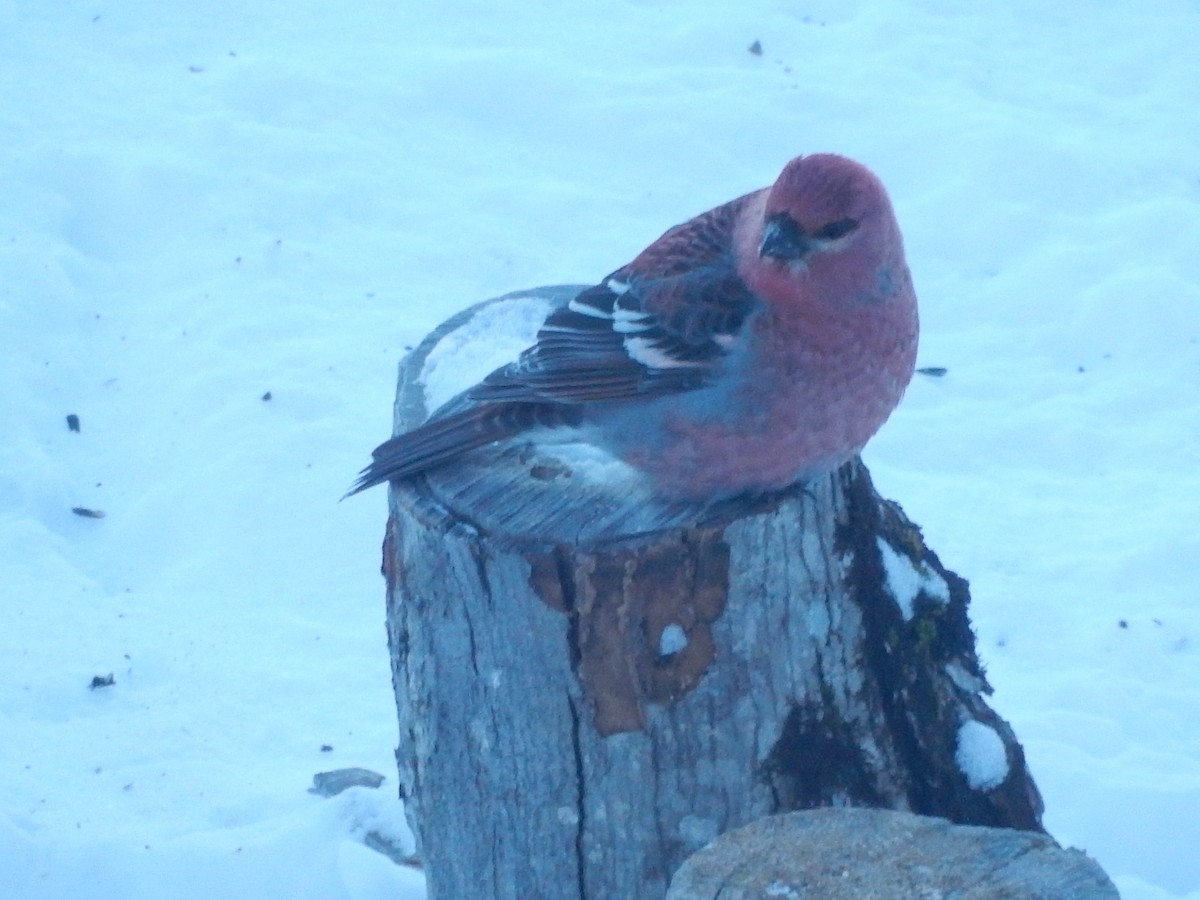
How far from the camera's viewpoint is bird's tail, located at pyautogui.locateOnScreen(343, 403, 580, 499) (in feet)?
10.0

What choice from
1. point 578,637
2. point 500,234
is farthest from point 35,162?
point 578,637

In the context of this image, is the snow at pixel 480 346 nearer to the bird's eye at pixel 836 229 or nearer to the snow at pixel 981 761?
the bird's eye at pixel 836 229

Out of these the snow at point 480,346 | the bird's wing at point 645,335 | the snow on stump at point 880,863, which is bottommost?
the snow on stump at point 880,863

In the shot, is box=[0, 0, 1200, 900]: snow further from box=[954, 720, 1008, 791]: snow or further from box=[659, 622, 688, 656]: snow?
box=[659, 622, 688, 656]: snow

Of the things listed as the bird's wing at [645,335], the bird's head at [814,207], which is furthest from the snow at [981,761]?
the bird's head at [814,207]

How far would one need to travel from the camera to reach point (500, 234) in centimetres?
665

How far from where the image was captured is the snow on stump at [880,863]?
2.27 m

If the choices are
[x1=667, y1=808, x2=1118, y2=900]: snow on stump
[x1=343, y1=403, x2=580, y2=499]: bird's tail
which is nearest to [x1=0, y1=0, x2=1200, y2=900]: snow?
[x1=343, y1=403, x2=580, y2=499]: bird's tail

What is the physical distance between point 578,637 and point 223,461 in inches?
116

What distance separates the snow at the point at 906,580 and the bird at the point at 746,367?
24 cm

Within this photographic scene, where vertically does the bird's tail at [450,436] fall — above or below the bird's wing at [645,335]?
below

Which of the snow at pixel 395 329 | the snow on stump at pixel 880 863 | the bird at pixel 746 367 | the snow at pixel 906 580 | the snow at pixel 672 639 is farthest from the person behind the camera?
the snow at pixel 395 329

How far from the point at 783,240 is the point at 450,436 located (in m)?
0.79

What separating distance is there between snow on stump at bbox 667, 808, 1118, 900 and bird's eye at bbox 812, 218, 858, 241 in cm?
121
